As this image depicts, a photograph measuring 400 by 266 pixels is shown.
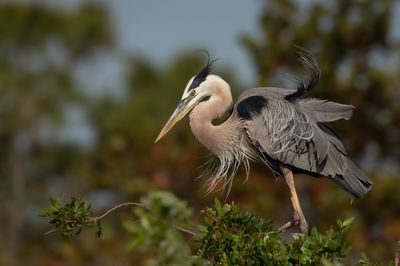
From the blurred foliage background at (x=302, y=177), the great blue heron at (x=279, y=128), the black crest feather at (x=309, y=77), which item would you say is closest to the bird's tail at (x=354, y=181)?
the great blue heron at (x=279, y=128)

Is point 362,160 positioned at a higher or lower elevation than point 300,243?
lower

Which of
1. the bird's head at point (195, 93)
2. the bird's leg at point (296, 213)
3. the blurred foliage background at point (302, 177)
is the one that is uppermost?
the bird's head at point (195, 93)

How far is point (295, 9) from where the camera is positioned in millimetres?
17938

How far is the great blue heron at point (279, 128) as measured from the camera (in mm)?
7844

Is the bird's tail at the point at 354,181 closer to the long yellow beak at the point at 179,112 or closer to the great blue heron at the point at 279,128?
the great blue heron at the point at 279,128

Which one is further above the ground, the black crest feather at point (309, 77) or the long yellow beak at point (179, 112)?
the black crest feather at point (309, 77)

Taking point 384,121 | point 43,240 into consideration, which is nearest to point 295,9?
point 384,121

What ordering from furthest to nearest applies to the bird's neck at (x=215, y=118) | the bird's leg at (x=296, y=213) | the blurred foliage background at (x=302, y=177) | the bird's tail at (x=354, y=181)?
the blurred foliage background at (x=302, y=177), the bird's neck at (x=215, y=118), the bird's tail at (x=354, y=181), the bird's leg at (x=296, y=213)

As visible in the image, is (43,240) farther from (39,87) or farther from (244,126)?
(244,126)

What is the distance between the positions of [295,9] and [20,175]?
15.2m

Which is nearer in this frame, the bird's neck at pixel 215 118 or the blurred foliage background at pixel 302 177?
the bird's neck at pixel 215 118

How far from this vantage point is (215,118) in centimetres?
812

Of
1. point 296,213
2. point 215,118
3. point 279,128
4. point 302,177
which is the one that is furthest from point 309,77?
point 302,177

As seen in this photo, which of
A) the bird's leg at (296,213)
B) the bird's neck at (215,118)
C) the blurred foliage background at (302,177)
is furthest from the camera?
the blurred foliage background at (302,177)
